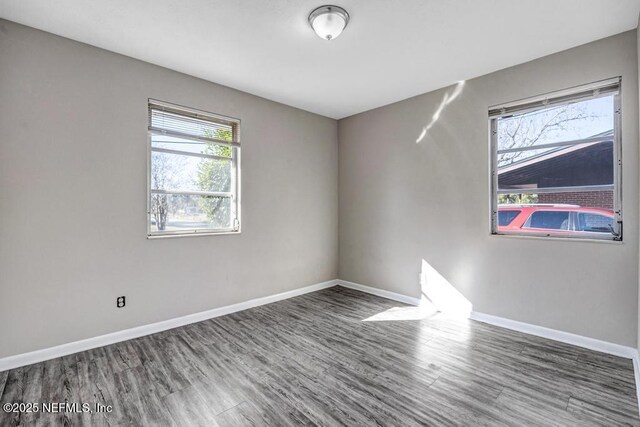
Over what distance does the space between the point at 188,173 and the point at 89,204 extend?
0.97 meters

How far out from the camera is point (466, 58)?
296cm

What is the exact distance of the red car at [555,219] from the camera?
8.88 feet

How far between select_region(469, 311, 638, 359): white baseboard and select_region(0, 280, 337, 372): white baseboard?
99.5 inches

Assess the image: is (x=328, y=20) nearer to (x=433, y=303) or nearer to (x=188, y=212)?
(x=188, y=212)

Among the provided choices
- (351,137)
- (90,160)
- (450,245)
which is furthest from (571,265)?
(90,160)

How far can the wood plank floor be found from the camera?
1.87 m

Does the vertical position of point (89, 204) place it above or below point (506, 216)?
above

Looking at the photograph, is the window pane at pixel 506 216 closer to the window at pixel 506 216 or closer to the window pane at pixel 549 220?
the window at pixel 506 216

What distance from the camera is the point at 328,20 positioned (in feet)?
7.48

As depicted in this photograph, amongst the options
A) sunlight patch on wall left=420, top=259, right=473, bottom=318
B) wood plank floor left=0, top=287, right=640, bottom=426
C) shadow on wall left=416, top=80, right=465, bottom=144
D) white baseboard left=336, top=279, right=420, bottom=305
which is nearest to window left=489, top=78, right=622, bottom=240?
shadow on wall left=416, top=80, right=465, bottom=144

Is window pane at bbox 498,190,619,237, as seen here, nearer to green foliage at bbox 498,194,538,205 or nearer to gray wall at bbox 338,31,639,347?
green foliage at bbox 498,194,538,205

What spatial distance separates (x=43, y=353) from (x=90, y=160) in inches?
65.8

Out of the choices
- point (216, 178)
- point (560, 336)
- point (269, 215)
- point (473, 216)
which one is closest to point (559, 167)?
point (473, 216)

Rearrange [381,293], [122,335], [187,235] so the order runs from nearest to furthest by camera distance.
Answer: [122,335], [187,235], [381,293]
